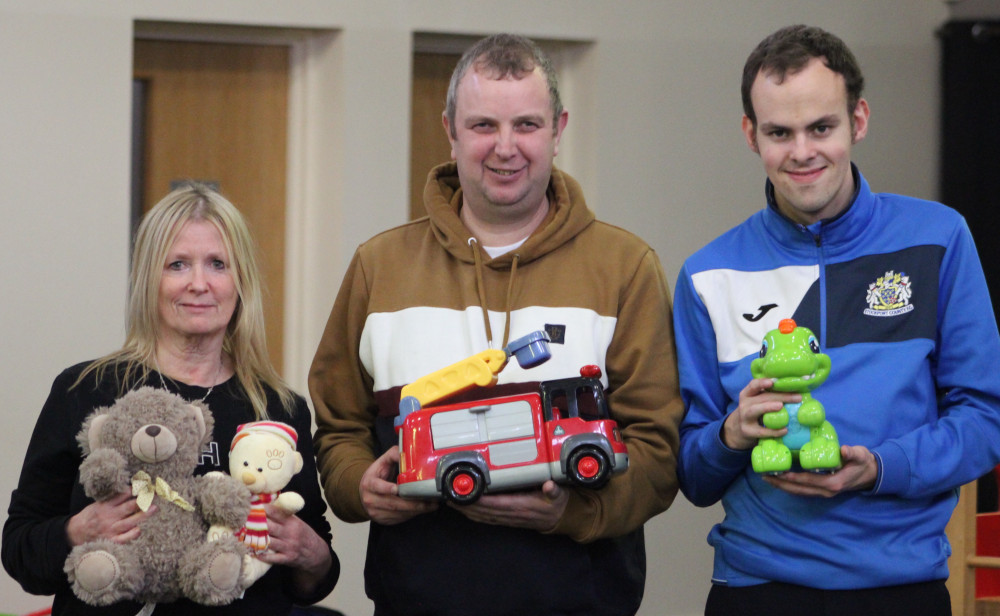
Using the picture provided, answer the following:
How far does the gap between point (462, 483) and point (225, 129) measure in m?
2.63

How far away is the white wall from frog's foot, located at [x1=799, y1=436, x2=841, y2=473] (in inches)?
95.2

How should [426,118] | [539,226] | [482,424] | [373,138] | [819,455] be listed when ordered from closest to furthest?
[819,455] < [482,424] < [539,226] < [373,138] < [426,118]

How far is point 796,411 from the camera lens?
68.9 inches

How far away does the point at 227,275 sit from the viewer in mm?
2084

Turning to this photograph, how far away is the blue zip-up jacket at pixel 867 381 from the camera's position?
71.2 inches

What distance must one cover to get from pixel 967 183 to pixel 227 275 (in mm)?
3253

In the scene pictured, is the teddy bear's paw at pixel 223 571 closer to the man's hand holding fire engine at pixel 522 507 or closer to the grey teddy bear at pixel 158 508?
the grey teddy bear at pixel 158 508

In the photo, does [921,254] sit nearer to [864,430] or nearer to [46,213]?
[864,430]

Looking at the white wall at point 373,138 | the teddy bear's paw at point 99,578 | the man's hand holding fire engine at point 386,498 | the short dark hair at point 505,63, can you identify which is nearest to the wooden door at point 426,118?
the white wall at point 373,138

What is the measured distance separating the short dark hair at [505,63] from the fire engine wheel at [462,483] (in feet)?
2.20

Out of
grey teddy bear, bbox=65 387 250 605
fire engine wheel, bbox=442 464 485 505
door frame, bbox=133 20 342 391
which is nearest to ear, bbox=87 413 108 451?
grey teddy bear, bbox=65 387 250 605

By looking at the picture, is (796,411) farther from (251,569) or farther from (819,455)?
(251,569)

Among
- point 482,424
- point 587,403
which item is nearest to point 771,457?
point 587,403

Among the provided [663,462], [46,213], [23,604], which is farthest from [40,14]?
[663,462]
